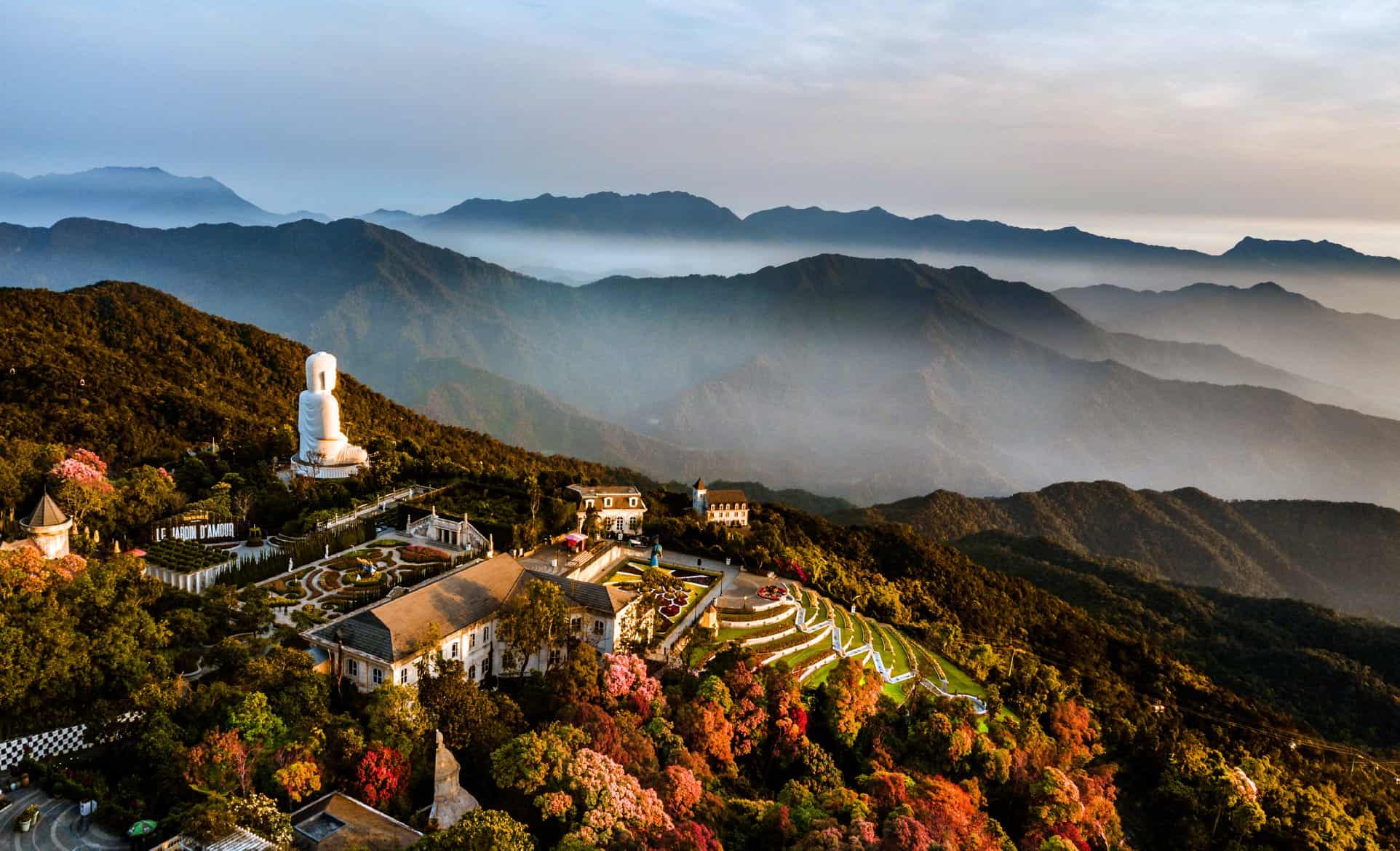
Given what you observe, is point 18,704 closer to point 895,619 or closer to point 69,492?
point 69,492

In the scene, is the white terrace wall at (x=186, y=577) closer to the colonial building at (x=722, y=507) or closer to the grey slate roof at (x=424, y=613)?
the grey slate roof at (x=424, y=613)

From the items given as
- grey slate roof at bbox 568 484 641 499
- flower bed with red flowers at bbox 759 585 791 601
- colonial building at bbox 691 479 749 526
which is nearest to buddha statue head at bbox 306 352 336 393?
grey slate roof at bbox 568 484 641 499

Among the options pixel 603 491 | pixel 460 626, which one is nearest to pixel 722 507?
pixel 603 491

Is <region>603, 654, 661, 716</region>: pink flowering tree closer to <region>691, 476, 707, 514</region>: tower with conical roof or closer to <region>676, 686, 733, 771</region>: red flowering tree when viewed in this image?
<region>676, 686, 733, 771</region>: red flowering tree

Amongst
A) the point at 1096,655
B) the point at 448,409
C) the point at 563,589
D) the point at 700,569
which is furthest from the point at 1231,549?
the point at 448,409

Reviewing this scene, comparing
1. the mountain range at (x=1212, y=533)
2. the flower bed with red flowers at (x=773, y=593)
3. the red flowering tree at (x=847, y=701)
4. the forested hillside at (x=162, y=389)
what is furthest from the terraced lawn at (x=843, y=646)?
the mountain range at (x=1212, y=533)
